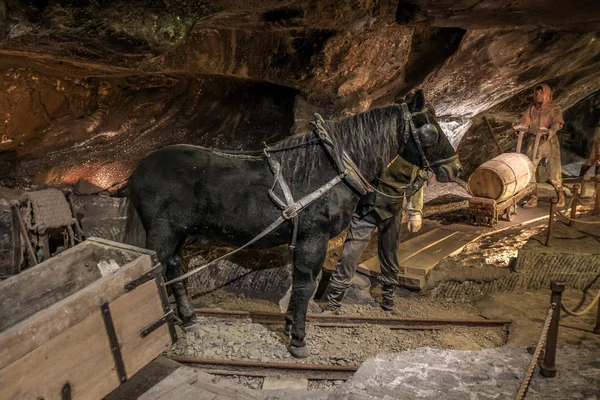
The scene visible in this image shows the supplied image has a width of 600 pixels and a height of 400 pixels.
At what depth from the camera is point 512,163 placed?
9.30m

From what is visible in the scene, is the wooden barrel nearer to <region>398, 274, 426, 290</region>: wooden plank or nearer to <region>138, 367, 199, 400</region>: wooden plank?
<region>398, 274, 426, 290</region>: wooden plank

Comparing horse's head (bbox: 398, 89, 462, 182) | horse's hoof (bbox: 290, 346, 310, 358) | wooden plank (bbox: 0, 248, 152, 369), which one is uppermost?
horse's head (bbox: 398, 89, 462, 182)

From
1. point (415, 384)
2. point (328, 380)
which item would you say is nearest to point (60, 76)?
point (328, 380)

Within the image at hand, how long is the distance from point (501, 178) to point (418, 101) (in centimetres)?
501

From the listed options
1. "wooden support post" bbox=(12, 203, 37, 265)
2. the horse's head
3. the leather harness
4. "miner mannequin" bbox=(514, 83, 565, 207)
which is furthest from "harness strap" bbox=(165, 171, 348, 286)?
"miner mannequin" bbox=(514, 83, 565, 207)

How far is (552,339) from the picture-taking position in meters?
4.24

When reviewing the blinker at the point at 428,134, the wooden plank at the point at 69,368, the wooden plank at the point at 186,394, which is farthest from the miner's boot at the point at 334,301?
the wooden plank at the point at 69,368

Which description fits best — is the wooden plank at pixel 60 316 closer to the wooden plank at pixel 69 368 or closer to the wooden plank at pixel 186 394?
the wooden plank at pixel 69 368

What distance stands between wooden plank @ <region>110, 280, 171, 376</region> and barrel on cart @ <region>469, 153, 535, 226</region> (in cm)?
734

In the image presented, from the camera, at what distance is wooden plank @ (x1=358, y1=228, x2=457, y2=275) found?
6840 mm

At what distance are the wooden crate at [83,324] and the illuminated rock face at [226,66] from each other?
206 cm

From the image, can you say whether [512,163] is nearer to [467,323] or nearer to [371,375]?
[467,323]

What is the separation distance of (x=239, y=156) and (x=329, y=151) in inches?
38.5

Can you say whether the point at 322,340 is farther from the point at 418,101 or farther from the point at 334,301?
the point at 418,101
